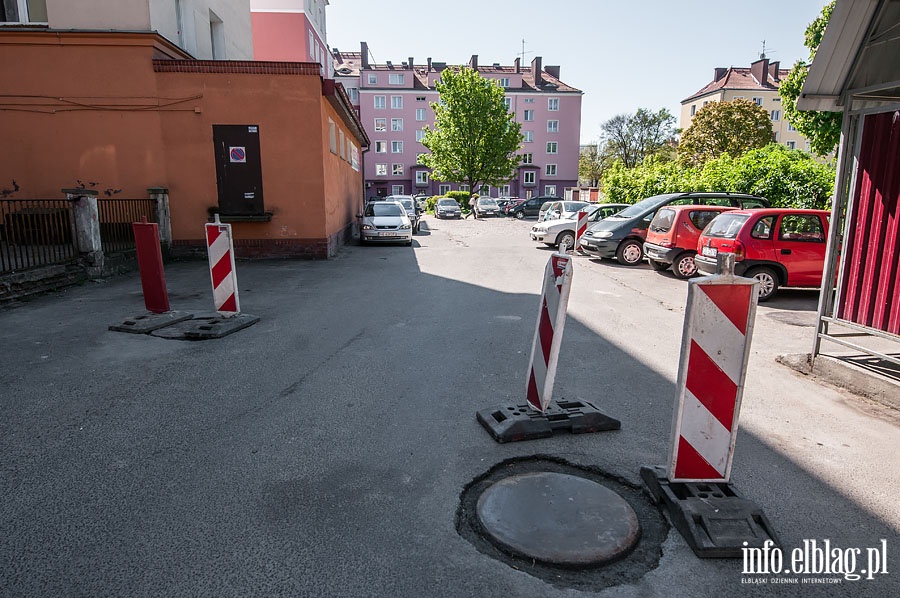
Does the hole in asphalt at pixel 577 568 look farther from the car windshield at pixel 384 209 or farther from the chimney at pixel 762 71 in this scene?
the chimney at pixel 762 71

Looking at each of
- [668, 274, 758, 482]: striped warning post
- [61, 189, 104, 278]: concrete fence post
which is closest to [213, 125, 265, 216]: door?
[61, 189, 104, 278]: concrete fence post

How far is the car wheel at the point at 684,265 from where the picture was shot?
41.1 ft

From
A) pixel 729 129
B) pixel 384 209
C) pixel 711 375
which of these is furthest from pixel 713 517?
pixel 729 129

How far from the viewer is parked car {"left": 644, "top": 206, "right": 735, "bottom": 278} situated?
12352 mm

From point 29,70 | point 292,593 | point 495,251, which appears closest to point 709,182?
point 495,251

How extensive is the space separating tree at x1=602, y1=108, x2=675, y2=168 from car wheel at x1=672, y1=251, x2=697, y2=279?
63106 mm

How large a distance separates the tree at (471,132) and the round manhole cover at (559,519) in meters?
49.2

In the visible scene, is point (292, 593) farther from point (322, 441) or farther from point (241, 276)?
point (241, 276)

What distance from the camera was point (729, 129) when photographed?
49.2 metres

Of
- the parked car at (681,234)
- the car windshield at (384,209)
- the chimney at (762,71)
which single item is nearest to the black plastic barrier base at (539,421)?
the parked car at (681,234)

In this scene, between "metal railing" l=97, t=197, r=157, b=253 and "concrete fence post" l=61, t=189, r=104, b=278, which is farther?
"metal railing" l=97, t=197, r=157, b=253

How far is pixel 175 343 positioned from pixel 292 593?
5.02 meters

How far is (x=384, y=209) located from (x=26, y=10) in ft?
38.1

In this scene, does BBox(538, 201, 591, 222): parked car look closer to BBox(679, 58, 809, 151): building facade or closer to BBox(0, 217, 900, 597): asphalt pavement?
BBox(0, 217, 900, 597): asphalt pavement
